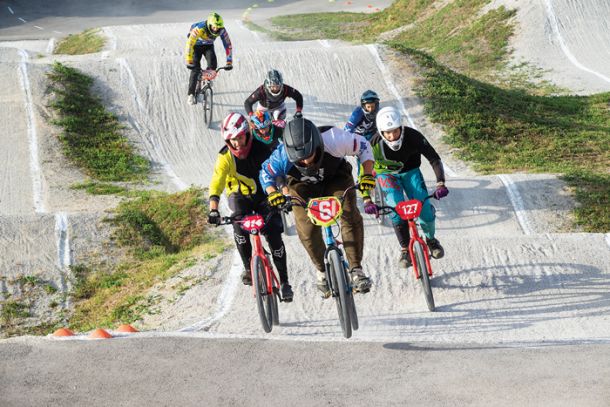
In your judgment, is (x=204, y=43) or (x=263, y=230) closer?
(x=263, y=230)

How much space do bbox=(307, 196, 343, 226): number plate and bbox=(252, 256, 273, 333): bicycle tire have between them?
940 millimetres

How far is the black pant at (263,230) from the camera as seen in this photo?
28.8 feet

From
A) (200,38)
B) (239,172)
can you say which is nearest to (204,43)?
(200,38)

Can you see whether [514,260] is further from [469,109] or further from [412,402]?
[469,109]

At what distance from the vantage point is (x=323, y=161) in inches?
324

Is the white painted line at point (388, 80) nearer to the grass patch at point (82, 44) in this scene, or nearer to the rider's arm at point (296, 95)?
the rider's arm at point (296, 95)

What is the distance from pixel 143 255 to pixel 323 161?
20.0 feet

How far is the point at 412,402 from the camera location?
6.66m

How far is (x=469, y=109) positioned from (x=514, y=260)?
10259 millimetres

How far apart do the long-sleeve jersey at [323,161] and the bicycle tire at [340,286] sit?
2.79 feet

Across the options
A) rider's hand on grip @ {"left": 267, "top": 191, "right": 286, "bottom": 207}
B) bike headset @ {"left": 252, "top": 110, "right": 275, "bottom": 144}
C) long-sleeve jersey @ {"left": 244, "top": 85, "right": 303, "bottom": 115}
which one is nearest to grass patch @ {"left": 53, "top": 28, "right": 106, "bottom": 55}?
long-sleeve jersey @ {"left": 244, "top": 85, "right": 303, "bottom": 115}

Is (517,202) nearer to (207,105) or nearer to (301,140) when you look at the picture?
(301,140)

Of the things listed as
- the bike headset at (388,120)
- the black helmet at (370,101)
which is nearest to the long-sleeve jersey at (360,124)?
the black helmet at (370,101)

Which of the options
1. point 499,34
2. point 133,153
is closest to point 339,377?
point 133,153
